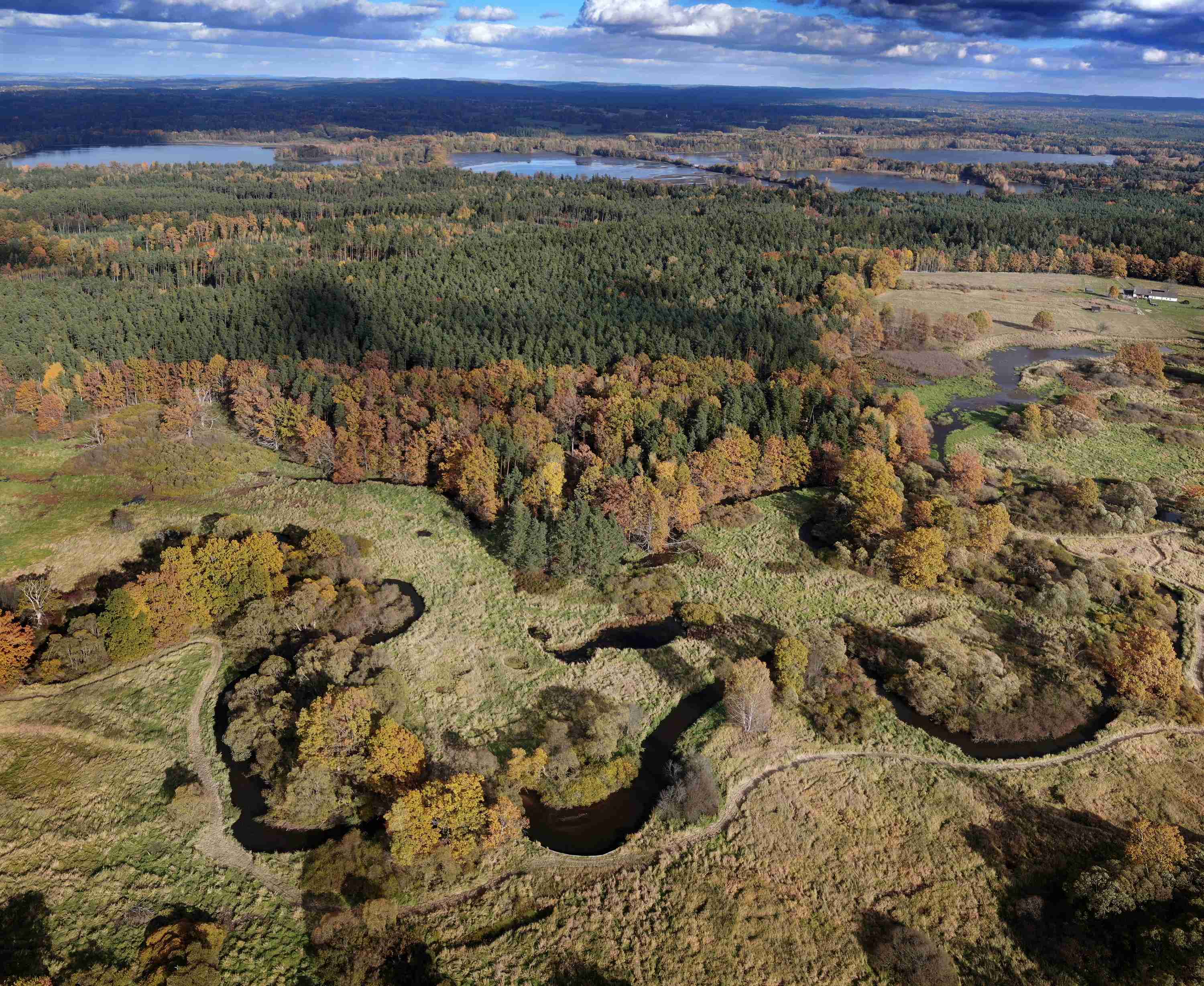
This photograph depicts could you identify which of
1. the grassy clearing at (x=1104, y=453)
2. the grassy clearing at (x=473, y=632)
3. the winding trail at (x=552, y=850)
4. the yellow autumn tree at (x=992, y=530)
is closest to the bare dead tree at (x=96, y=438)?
the grassy clearing at (x=473, y=632)

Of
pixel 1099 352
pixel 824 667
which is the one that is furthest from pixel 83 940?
pixel 1099 352

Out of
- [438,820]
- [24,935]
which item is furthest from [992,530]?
[24,935]

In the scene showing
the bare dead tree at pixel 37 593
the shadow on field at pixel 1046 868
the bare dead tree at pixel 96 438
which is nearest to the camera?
the shadow on field at pixel 1046 868

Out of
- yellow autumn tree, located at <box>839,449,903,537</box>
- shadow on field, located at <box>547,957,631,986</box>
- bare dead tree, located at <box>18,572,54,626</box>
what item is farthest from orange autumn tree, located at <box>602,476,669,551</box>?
bare dead tree, located at <box>18,572,54,626</box>

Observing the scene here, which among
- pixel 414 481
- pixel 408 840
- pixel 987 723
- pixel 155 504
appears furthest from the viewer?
pixel 414 481

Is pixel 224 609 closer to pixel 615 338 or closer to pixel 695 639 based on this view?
pixel 695 639

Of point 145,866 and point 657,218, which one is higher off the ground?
point 657,218

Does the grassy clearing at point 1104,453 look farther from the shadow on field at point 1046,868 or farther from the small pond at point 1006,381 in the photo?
the shadow on field at point 1046,868

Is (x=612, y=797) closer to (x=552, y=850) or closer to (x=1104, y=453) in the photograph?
(x=552, y=850)
